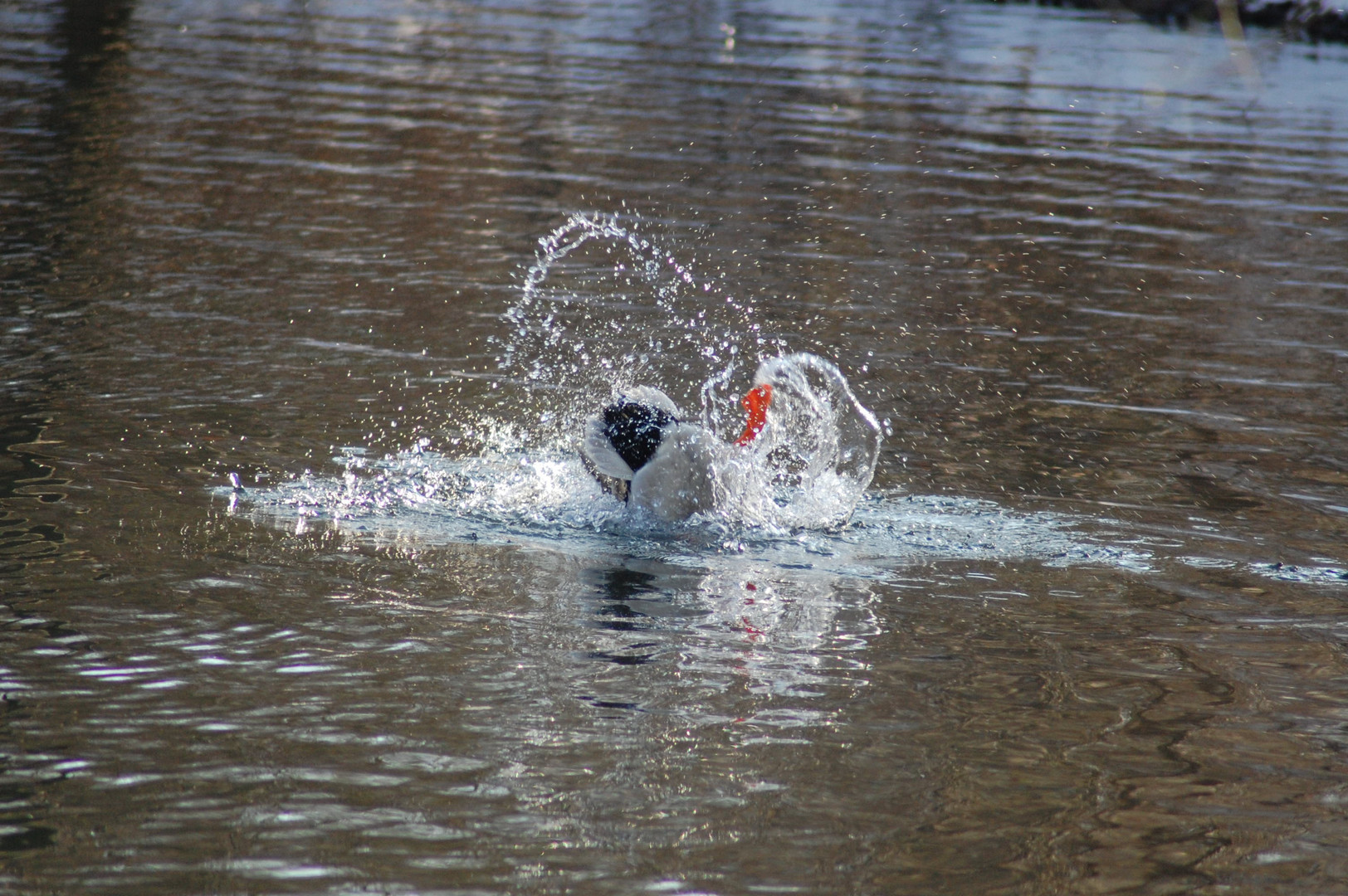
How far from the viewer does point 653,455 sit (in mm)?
7969

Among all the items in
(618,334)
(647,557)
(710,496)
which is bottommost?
(647,557)

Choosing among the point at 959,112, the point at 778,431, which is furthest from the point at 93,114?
the point at 778,431

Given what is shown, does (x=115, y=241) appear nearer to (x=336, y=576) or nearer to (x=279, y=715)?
(x=336, y=576)

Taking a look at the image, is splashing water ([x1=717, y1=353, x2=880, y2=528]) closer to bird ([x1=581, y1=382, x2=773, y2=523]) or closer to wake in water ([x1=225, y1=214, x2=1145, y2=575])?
wake in water ([x1=225, y1=214, x2=1145, y2=575])

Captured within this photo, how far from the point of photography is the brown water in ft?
16.8

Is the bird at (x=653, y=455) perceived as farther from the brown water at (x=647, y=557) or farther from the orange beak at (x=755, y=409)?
the orange beak at (x=755, y=409)

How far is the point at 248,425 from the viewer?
9539 mm

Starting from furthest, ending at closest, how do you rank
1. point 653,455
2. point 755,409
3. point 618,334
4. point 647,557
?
point 618,334, point 755,409, point 653,455, point 647,557

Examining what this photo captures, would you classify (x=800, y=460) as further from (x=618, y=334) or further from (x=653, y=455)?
(x=618, y=334)

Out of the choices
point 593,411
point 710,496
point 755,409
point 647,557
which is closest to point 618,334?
point 593,411

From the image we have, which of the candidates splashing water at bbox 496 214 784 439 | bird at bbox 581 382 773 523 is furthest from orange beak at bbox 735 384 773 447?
splashing water at bbox 496 214 784 439

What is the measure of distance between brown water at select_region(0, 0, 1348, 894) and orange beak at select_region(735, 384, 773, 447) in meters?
0.57

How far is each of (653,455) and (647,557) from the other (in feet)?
1.75

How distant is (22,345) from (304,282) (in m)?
3.22
